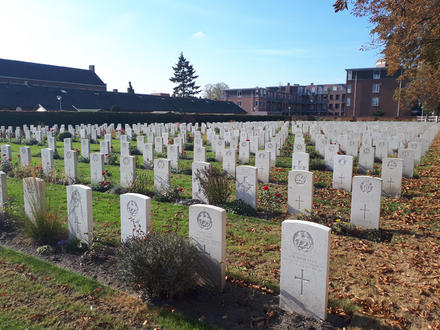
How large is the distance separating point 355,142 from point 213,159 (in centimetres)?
552

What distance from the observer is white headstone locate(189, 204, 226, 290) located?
4.11 metres

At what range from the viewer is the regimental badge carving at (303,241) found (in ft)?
11.7

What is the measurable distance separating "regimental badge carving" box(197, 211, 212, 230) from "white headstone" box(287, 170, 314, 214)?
3120mm

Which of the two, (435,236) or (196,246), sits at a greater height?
(196,246)

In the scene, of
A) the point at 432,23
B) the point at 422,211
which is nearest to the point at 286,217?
the point at 422,211

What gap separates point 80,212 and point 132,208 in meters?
0.94

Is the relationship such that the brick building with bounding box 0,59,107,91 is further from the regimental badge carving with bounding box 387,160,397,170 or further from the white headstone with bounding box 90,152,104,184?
the regimental badge carving with bounding box 387,160,397,170

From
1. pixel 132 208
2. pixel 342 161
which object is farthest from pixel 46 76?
pixel 132 208

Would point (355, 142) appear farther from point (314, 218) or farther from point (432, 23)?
point (314, 218)

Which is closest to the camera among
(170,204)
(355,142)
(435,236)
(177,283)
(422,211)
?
(177,283)

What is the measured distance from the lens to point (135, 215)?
16.4 ft

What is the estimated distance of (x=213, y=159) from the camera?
46.5 ft

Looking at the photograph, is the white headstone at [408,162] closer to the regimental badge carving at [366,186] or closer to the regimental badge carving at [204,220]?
the regimental badge carving at [366,186]

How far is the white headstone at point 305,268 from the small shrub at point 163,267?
1.04 m
